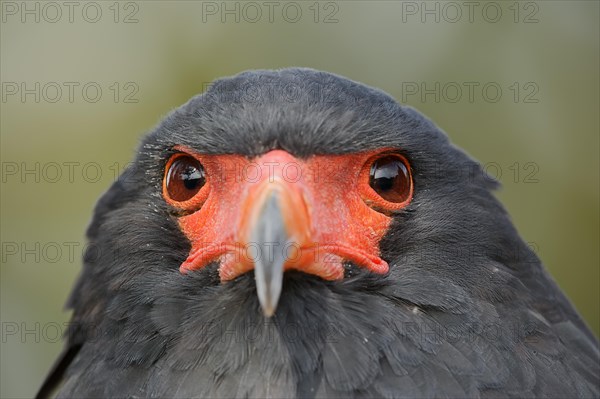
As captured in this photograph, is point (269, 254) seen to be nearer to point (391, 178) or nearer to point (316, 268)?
point (316, 268)

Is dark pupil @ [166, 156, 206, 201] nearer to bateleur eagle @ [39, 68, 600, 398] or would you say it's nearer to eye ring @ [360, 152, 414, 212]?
bateleur eagle @ [39, 68, 600, 398]

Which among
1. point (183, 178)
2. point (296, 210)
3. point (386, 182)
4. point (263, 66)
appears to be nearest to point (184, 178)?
point (183, 178)

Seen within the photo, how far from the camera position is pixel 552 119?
9.77 metres

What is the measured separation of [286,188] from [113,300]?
3.52 feet

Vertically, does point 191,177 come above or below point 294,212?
above

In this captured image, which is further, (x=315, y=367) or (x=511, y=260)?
(x=511, y=260)

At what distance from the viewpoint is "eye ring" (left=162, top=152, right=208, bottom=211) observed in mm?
3932

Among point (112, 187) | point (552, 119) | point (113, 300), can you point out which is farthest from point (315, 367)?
point (552, 119)

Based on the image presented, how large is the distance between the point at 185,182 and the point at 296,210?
729 mm

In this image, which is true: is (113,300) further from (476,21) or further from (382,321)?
(476,21)

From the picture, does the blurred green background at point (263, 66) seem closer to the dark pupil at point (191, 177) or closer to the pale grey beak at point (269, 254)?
the dark pupil at point (191, 177)

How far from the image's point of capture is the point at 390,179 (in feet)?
12.9

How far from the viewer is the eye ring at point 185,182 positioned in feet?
12.9

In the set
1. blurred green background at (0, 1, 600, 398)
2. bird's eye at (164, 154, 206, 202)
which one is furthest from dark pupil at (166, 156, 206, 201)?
blurred green background at (0, 1, 600, 398)
